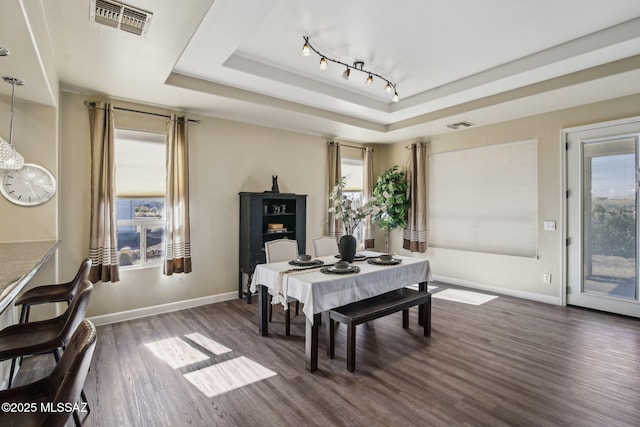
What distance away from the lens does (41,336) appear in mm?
1938

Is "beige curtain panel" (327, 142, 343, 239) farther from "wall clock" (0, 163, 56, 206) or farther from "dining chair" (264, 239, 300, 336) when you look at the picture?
"wall clock" (0, 163, 56, 206)

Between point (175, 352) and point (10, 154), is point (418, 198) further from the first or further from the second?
point (10, 154)

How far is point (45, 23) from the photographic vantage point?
89.4 inches

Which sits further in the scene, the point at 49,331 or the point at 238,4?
the point at 238,4

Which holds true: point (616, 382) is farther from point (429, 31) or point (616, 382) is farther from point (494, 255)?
point (429, 31)

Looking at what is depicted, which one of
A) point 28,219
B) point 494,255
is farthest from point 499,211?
point 28,219

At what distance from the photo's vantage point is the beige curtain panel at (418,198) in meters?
5.84

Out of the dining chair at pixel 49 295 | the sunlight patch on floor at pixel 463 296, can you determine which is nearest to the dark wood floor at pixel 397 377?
the dining chair at pixel 49 295

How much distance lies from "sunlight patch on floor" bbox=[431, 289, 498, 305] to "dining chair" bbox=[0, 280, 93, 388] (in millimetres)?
4425

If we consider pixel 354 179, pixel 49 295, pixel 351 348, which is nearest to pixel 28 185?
pixel 49 295

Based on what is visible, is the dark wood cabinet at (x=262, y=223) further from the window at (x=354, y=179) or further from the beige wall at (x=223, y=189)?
the window at (x=354, y=179)

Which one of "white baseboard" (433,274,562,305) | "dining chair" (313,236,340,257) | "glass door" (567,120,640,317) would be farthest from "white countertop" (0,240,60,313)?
"glass door" (567,120,640,317)

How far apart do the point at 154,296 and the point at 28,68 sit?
2.76m

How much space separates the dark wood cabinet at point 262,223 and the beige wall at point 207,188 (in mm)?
184
